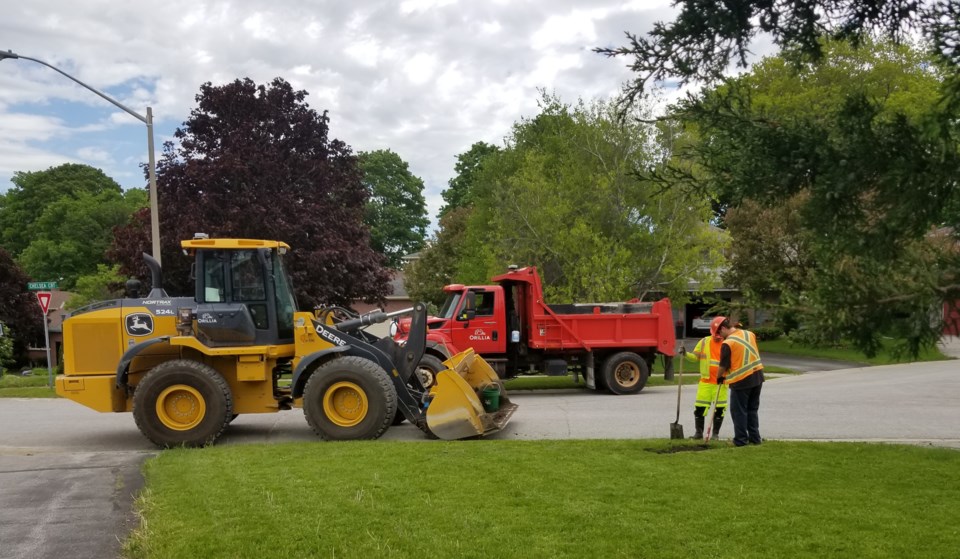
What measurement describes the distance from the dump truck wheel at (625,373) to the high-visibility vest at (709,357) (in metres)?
6.27

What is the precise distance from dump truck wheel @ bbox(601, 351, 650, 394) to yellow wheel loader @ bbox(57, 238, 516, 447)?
5.58 meters

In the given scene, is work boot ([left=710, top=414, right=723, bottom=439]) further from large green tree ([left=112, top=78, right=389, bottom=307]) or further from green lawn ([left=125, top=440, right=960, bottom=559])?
large green tree ([left=112, top=78, right=389, bottom=307])

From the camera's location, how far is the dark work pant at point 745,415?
350 inches

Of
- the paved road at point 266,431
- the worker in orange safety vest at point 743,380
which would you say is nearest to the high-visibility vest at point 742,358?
the worker in orange safety vest at point 743,380

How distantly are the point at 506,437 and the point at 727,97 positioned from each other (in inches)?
270

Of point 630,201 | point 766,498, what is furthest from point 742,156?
point 630,201

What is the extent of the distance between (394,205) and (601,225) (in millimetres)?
42239

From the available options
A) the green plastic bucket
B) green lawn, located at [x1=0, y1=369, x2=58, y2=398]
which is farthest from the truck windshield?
green lawn, located at [x1=0, y1=369, x2=58, y2=398]

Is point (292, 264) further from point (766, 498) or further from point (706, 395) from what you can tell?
point (766, 498)

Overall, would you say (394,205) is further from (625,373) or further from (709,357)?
(709,357)

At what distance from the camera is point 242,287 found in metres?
10.6

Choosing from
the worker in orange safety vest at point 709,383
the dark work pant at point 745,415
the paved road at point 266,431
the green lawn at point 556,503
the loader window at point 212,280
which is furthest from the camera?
the loader window at point 212,280

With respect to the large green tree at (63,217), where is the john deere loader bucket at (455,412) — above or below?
below

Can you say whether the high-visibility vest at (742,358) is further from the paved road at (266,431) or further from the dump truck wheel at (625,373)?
the dump truck wheel at (625,373)
